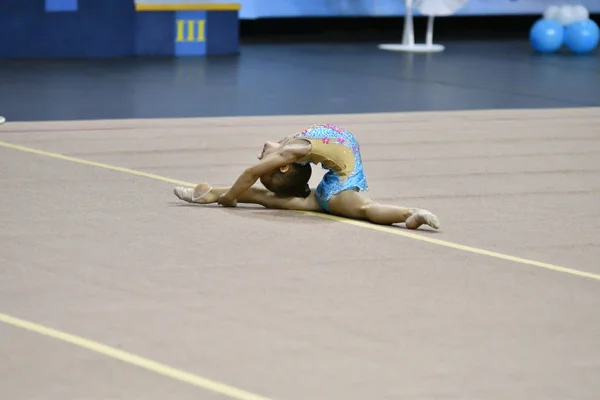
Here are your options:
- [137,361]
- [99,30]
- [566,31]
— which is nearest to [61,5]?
[99,30]

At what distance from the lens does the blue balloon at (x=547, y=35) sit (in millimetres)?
9469

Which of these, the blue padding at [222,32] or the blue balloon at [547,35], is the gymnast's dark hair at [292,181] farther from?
the blue balloon at [547,35]

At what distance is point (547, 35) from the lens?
9453mm

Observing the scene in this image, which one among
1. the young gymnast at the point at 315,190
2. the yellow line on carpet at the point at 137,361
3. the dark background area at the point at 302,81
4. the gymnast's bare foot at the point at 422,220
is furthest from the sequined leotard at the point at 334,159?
the dark background area at the point at 302,81

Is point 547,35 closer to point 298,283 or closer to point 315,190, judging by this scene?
point 315,190

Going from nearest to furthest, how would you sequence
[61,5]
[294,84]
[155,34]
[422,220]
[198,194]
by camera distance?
[422,220] → [198,194] → [294,84] → [61,5] → [155,34]

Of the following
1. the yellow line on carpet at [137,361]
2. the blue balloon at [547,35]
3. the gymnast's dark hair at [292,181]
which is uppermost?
the blue balloon at [547,35]

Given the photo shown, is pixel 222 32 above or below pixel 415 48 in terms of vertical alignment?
above

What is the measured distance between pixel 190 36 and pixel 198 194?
5048mm

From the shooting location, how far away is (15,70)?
7.65m

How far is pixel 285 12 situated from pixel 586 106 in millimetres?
4179

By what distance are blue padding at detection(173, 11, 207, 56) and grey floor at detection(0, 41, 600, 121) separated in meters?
0.25

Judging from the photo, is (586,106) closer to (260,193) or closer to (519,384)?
(260,193)

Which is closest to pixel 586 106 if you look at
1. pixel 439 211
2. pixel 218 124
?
pixel 218 124
